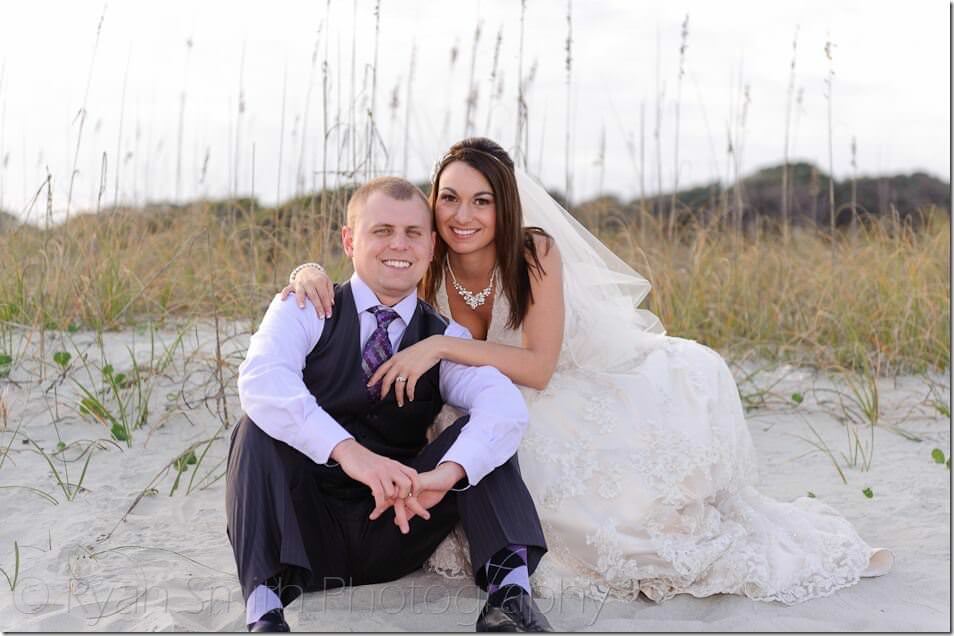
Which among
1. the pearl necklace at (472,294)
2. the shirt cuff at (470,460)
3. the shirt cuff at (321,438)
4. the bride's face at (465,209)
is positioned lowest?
the shirt cuff at (470,460)

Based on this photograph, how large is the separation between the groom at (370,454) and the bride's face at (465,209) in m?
0.22

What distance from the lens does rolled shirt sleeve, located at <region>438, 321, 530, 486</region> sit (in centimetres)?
250

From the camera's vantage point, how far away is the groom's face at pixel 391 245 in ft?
9.12

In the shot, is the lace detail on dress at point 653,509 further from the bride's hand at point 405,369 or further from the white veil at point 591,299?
the bride's hand at point 405,369

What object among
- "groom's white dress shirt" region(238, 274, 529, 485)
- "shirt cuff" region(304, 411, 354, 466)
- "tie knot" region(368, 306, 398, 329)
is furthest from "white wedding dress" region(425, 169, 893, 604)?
"shirt cuff" region(304, 411, 354, 466)

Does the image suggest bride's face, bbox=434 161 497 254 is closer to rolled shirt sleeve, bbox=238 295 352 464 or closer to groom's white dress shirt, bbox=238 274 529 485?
groom's white dress shirt, bbox=238 274 529 485

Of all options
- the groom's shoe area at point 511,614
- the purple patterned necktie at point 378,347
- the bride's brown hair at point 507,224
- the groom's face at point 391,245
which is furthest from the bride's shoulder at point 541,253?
the groom's shoe area at point 511,614

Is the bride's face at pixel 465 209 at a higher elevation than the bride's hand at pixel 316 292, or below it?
higher

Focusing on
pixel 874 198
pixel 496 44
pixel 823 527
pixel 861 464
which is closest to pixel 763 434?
pixel 861 464

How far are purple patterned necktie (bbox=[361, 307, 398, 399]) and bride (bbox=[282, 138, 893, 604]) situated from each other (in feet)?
0.17

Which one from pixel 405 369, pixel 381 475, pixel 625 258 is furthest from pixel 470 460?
pixel 625 258

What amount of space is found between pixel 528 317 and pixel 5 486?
1899mm

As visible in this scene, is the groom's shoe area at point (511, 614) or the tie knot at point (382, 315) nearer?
the groom's shoe area at point (511, 614)

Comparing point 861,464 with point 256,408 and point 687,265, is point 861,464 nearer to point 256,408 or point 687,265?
point 687,265
